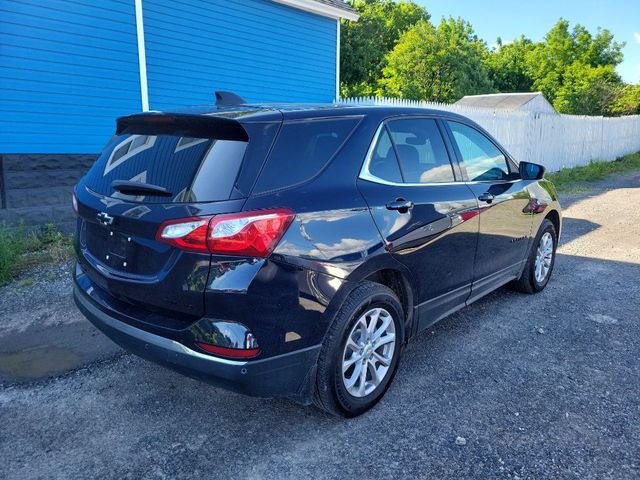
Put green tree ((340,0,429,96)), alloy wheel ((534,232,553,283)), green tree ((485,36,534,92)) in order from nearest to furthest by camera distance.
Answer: alloy wheel ((534,232,553,283))
green tree ((340,0,429,96))
green tree ((485,36,534,92))

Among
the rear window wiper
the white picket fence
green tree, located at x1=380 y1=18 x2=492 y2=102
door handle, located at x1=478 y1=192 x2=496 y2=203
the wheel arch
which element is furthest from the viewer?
green tree, located at x1=380 y1=18 x2=492 y2=102

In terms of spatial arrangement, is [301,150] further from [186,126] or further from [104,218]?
[104,218]

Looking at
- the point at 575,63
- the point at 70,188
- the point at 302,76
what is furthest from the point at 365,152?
the point at 575,63

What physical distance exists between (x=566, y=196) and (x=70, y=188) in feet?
35.8

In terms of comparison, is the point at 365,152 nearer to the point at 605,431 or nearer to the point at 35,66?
the point at 605,431

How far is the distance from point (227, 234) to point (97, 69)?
6739 mm

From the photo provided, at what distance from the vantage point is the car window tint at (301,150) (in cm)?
244

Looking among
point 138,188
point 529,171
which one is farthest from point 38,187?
point 529,171

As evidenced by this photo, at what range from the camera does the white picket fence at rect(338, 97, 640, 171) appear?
12.3 metres

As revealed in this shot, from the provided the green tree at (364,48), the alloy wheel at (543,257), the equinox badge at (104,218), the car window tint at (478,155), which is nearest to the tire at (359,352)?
the equinox badge at (104,218)

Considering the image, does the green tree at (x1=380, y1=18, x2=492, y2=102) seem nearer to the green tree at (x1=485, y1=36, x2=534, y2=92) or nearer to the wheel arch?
the green tree at (x1=485, y1=36, x2=534, y2=92)

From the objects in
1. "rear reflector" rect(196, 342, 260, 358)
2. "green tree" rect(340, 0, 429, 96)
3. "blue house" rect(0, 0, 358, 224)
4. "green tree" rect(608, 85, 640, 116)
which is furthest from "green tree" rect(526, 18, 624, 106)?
"rear reflector" rect(196, 342, 260, 358)

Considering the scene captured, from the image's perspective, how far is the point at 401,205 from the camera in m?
3.00

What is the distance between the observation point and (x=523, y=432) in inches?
108
